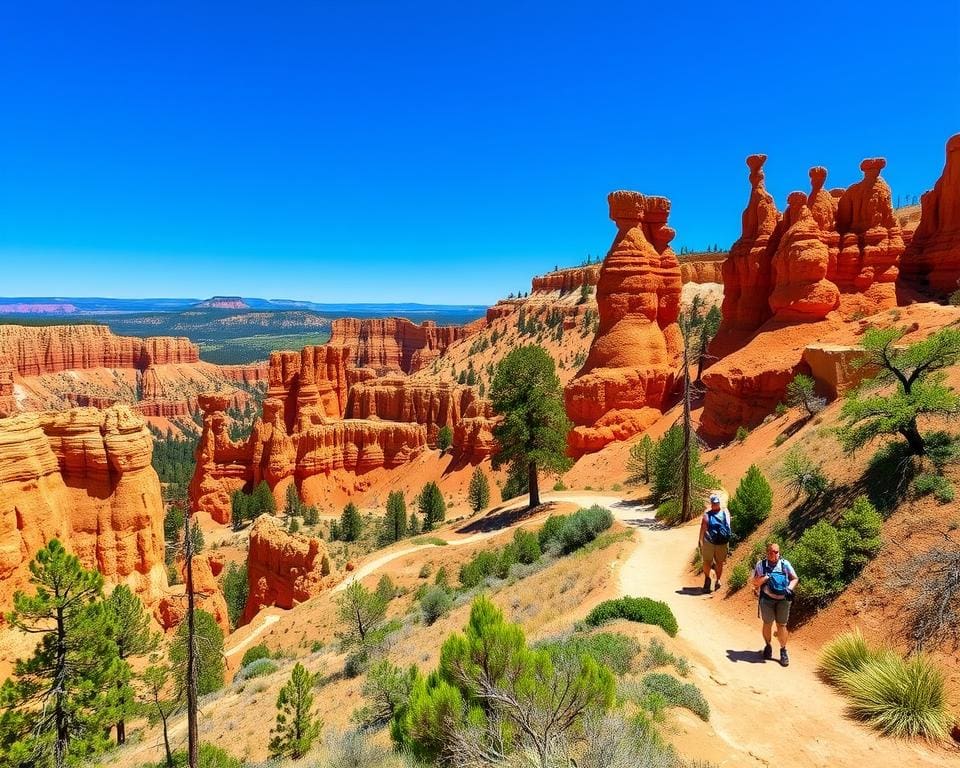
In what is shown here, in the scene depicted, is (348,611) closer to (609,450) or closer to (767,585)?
(767,585)

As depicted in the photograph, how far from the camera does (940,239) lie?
87.9ft

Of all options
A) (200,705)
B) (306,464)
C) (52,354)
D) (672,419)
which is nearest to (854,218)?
(672,419)

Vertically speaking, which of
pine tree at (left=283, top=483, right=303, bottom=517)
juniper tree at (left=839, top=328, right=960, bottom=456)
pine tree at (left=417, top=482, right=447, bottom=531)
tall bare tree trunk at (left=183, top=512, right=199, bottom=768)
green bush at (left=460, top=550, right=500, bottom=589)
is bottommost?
pine tree at (left=283, top=483, right=303, bottom=517)

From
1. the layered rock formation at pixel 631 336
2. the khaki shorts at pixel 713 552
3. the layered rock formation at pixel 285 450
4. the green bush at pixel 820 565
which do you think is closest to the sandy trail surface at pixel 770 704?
the khaki shorts at pixel 713 552

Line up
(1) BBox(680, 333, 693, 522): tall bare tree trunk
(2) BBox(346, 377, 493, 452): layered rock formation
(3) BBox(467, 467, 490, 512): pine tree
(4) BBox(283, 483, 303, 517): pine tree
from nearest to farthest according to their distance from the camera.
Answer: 1. (1) BBox(680, 333, 693, 522): tall bare tree trunk
2. (3) BBox(467, 467, 490, 512): pine tree
3. (4) BBox(283, 483, 303, 517): pine tree
4. (2) BBox(346, 377, 493, 452): layered rock formation

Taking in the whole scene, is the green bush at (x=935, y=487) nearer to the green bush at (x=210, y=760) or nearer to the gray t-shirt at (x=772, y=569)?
the gray t-shirt at (x=772, y=569)

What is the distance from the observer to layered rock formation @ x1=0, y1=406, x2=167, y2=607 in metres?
15.7

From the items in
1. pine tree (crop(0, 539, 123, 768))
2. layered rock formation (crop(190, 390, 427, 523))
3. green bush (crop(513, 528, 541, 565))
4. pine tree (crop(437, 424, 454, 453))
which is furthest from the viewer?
pine tree (crop(437, 424, 454, 453))

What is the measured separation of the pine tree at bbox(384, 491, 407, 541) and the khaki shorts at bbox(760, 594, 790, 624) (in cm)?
3160

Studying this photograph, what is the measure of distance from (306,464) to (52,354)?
11883 cm

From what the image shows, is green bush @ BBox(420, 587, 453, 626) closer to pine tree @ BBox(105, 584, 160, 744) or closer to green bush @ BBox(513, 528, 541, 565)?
green bush @ BBox(513, 528, 541, 565)

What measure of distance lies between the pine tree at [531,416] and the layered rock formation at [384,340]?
100969 mm

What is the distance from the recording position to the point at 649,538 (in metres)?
17.2

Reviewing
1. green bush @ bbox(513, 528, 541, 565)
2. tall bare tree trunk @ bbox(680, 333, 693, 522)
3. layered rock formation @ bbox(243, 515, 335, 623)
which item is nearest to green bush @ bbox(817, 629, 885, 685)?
tall bare tree trunk @ bbox(680, 333, 693, 522)
